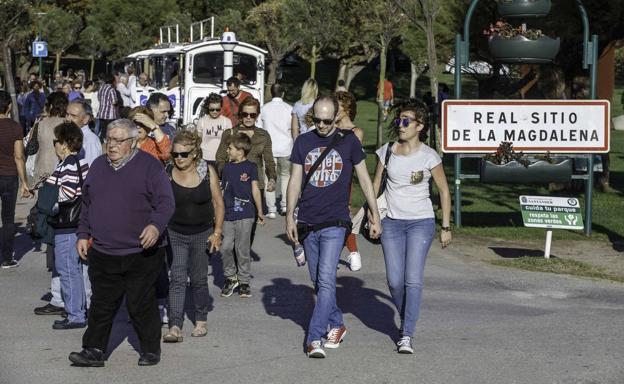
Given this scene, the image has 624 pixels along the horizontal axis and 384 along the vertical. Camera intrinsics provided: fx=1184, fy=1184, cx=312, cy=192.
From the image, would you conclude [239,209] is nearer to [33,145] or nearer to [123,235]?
[33,145]

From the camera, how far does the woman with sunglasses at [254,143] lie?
11961mm

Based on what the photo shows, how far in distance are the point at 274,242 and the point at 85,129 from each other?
452cm

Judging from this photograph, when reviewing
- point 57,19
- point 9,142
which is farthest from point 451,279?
point 57,19

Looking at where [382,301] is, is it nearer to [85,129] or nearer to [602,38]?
[85,129]

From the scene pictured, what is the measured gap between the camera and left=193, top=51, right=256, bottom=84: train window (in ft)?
89.0

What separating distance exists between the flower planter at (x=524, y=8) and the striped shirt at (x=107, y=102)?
38.5 ft

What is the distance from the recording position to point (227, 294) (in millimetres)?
10469

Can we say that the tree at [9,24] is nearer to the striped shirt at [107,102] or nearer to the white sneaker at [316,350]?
the striped shirt at [107,102]

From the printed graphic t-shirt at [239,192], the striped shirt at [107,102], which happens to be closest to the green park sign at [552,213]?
the printed graphic t-shirt at [239,192]

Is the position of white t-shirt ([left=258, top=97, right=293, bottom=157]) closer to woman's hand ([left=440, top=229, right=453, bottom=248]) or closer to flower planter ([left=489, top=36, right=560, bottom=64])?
flower planter ([left=489, top=36, right=560, bottom=64])

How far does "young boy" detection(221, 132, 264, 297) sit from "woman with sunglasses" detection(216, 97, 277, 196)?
140 centimetres

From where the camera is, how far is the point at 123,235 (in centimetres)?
748

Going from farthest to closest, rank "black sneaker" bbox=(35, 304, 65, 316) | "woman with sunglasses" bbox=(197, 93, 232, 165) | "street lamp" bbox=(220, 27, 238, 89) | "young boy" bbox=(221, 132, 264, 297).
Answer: "street lamp" bbox=(220, 27, 238, 89), "woman with sunglasses" bbox=(197, 93, 232, 165), "young boy" bbox=(221, 132, 264, 297), "black sneaker" bbox=(35, 304, 65, 316)

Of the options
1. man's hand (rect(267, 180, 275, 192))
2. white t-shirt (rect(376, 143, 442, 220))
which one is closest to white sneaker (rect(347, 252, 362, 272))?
man's hand (rect(267, 180, 275, 192))
